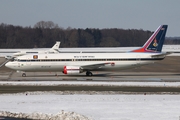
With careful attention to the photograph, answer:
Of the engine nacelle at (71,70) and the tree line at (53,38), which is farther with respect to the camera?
the tree line at (53,38)

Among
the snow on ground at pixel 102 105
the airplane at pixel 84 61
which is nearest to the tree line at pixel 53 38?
the airplane at pixel 84 61

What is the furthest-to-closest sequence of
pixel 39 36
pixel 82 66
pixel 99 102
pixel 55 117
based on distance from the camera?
pixel 39 36
pixel 82 66
pixel 99 102
pixel 55 117

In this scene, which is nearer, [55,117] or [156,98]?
[55,117]

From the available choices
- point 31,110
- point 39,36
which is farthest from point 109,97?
point 39,36

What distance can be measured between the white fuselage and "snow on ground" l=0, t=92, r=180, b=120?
15042 millimetres

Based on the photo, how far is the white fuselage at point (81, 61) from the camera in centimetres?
4409

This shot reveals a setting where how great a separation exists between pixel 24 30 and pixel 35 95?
5756 inches

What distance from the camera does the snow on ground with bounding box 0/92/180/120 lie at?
69.7 ft

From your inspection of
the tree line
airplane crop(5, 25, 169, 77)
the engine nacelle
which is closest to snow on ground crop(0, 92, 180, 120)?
the engine nacelle

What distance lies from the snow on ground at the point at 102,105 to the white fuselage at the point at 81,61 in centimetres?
1504

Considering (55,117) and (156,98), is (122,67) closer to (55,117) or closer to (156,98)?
(156,98)

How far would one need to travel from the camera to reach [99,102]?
25188 millimetres

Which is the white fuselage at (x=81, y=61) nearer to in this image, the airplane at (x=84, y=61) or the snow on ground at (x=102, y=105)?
the airplane at (x=84, y=61)

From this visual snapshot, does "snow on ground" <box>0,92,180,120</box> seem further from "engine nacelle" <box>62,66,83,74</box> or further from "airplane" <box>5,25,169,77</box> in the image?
"airplane" <box>5,25,169,77</box>
